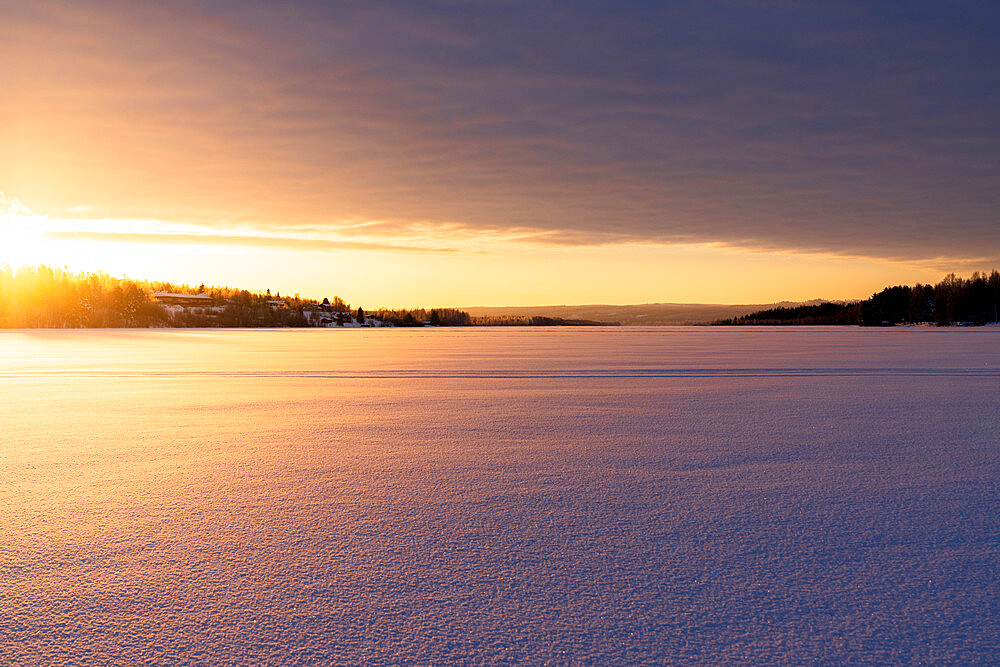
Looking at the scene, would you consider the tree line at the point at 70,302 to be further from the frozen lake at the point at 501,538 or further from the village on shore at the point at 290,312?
the frozen lake at the point at 501,538

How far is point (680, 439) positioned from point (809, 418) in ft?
8.80

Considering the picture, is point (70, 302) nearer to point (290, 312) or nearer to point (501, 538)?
point (290, 312)

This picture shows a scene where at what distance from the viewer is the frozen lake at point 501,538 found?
2.77m

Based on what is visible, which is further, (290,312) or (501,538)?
(290,312)

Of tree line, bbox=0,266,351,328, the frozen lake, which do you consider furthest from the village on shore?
the frozen lake

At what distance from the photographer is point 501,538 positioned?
3990 millimetres

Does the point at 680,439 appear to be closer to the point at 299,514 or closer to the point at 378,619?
the point at 299,514

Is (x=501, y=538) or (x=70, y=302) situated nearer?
(x=501, y=538)

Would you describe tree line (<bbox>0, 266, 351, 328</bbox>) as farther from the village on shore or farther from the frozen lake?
the frozen lake

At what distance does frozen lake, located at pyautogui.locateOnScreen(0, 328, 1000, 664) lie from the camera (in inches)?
109

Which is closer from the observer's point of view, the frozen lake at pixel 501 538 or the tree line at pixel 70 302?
the frozen lake at pixel 501 538

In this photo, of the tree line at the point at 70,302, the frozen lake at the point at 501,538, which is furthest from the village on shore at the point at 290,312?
the frozen lake at the point at 501,538

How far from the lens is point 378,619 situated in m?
2.92

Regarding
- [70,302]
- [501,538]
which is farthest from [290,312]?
[501,538]
